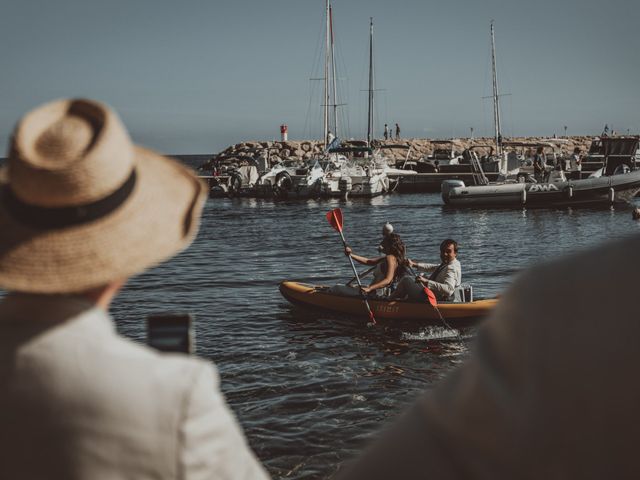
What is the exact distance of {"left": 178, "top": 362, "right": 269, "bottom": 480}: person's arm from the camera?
→ 1319 millimetres

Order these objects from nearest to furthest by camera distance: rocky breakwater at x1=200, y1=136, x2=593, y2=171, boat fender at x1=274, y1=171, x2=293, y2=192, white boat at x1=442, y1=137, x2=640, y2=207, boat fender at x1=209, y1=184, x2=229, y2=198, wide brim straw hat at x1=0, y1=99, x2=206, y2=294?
wide brim straw hat at x1=0, y1=99, x2=206, y2=294 < white boat at x1=442, y1=137, x2=640, y2=207 < boat fender at x1=274, y1=171, x2=293, y2=192 < boat fender at x1=209, y1=184, x2=229, y2=198 < rocky breakwater at x1=200, y1=136, x2=593, y2=171

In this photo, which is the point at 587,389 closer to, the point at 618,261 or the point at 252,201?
the point at 618,261

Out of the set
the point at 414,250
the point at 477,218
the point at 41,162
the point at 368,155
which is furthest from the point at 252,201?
the point at 41,162

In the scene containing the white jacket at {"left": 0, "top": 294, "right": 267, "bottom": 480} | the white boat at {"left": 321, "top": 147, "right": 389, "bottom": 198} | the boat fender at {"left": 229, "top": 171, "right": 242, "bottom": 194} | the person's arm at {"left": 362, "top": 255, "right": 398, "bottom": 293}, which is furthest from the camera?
the boat fender at {"left": 229, "top": 171, "right": 242, "bottom": 194}

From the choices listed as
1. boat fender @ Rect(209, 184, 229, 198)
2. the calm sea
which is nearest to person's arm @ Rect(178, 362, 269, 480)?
the calm sea

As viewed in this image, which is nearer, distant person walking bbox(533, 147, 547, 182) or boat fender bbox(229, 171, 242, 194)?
distant person walking bbox(533, 147, 547, 182)

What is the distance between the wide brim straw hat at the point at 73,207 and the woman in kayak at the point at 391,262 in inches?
420

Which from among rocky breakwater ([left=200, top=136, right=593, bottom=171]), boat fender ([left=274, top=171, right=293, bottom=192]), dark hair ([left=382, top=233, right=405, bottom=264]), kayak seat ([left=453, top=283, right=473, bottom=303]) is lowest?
kayak seat ([left=453, top=283, right=473, bottom=303])

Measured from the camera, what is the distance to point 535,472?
0.69m

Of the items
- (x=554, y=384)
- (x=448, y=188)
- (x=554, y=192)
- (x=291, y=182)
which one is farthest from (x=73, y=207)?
(x=291, y=182)

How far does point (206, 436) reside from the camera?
4.40ft

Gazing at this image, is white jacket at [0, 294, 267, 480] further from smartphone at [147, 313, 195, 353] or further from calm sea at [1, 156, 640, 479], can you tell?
calm sea at [1, 156, 640, 479]

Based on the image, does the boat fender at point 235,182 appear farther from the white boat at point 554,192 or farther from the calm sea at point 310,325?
the white boat at point 554,192

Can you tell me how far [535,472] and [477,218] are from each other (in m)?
35.0
